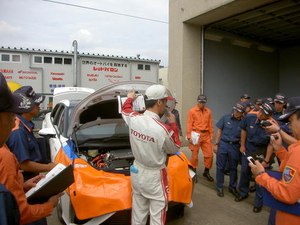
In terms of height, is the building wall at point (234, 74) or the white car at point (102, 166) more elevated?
the building wall at point (234, 74)

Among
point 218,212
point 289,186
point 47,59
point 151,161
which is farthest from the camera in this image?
point 47,59

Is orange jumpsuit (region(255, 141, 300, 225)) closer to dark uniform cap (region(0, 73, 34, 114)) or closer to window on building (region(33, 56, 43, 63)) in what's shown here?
dark uniform cap (region(0, 73, 34, 114))

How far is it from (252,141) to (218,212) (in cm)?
129

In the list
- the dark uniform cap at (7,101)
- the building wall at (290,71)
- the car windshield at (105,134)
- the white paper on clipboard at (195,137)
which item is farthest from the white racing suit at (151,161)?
Answer: the building wall at (290,71)

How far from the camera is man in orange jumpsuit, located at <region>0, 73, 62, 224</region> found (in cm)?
99

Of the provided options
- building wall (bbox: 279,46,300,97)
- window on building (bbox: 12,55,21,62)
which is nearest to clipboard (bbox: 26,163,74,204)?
window on building (bbox: 12,55,21,62)

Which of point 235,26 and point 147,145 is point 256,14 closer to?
point 235,26

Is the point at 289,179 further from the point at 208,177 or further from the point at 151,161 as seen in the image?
the point at 208,177

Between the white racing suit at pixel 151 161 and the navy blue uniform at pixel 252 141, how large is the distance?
2164mm

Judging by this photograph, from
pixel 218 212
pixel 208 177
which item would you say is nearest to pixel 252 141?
pixel 218 212

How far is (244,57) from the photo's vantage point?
9.98 m

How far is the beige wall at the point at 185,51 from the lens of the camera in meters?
7.27

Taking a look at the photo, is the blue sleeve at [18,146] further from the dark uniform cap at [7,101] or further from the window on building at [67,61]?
the window on building at [67,61]

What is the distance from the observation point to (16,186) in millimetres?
1277
